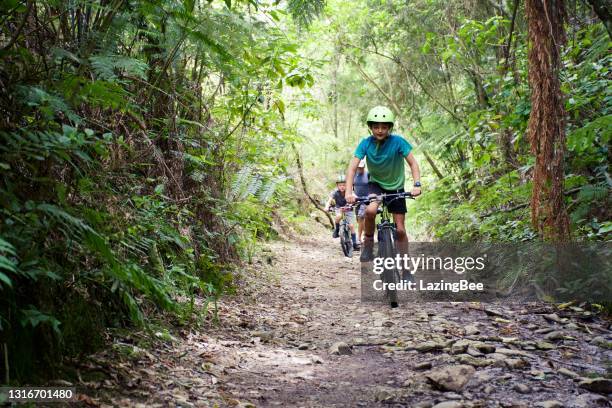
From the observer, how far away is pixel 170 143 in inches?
222

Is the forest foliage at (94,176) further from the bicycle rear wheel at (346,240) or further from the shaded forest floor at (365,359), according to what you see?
the bicycle rear wheel at (346,240)

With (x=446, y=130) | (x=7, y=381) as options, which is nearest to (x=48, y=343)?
(x=7, y=381)

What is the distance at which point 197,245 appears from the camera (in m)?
5.89

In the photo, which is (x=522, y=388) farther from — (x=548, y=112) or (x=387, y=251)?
(x=387, y=251)

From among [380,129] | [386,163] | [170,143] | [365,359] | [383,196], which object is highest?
[380,129]

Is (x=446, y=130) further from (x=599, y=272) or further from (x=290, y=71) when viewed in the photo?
(x=599, y=272)

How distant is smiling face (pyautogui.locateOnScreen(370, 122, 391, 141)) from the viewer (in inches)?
260

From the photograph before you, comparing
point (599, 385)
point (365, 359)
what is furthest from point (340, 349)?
point (599, 385)

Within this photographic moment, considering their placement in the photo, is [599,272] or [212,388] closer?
[212,388]

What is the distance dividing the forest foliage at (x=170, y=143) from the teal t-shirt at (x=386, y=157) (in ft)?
4.09

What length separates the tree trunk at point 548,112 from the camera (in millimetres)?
4570

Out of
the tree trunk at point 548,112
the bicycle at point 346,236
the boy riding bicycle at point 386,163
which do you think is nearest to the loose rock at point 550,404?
the tree trunk at point 548,112

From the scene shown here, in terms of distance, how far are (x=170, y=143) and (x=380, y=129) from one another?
2.57m

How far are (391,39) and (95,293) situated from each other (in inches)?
442
